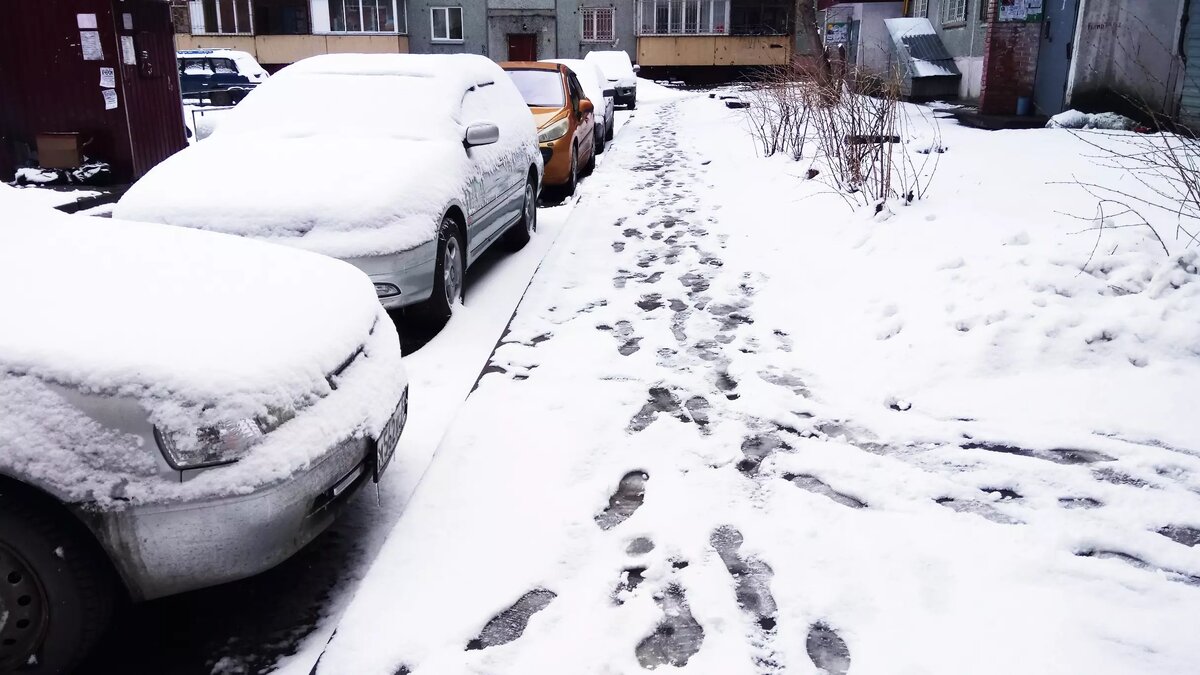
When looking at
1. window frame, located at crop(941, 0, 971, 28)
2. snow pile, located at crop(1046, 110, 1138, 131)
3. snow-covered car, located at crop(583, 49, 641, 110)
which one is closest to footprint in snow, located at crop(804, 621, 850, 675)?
snow pile, located at crop(1046, 110, 1138, 131)

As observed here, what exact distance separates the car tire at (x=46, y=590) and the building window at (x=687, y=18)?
35967 millimetres

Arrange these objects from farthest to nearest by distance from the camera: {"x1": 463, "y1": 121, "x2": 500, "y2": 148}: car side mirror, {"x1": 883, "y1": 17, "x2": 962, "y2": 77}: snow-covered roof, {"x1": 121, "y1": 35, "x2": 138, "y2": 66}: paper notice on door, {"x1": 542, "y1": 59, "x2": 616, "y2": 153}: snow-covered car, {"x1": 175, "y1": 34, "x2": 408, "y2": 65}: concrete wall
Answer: {"x1": 175, "y1": 34, "x2": 408, "y2": 65}: concrete wall → {"x1": 883, "y1": 17, "x2": 962, "y2": 77}: snow-covered roof → {"x1": 542, "y1": 59, "x2": 616, "y2": 153}: snow-covered car → {"x1": 121, "y1": 35, "x2": 138, "y2": 66}: paper notice on door → {"x1": 463, "y1": 121, "x2": 500, "y2": 148}: car side mirror

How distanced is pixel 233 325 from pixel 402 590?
101 centimetres

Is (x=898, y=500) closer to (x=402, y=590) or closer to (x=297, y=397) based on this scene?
(x=402, y=590)

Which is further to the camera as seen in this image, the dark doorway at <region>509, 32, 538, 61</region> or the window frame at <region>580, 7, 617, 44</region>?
the dark doorway at <region>509, 32, 538, 61</region>

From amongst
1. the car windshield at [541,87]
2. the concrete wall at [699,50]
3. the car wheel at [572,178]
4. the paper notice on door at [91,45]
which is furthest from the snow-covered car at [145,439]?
the concrete wall at [699,50]

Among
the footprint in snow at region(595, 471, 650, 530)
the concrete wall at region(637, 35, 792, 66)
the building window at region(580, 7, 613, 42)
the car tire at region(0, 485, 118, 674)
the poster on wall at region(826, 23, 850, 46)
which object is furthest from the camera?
the building window at region(580, 7, 613, 42)

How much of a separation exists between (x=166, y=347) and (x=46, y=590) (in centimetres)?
69

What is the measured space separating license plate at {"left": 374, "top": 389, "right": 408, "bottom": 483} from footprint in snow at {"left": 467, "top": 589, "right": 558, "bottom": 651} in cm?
68

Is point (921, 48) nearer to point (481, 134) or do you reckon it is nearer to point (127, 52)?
point (127, 52)

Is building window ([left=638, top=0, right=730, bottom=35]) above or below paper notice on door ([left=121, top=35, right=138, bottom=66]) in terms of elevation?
above

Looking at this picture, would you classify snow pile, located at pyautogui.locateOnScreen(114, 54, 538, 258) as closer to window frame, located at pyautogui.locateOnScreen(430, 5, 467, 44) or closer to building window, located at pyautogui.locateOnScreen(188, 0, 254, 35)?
window frame, located at pyautogui.locateOnScreen(430, 5, 467, 44)

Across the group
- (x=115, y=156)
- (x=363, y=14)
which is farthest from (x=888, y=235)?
(x=363, y=14)

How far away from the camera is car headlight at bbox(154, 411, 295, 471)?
2285 mm
